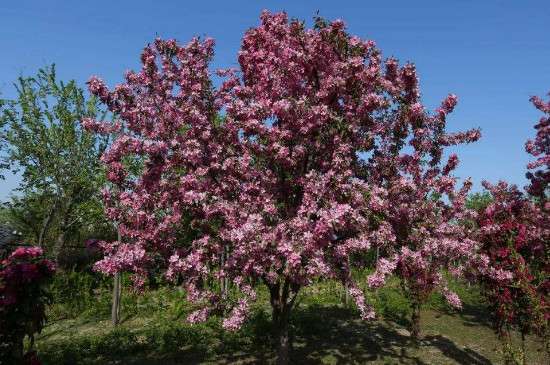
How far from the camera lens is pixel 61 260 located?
29.5 metres

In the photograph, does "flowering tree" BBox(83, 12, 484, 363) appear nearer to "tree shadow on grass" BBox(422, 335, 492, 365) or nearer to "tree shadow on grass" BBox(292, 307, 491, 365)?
"tree shadow on grass" BBox(292, 307, 491, 365)

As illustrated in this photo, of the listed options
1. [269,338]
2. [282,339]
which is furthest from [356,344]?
[282,339]

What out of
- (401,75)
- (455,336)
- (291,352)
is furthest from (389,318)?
(401,75)

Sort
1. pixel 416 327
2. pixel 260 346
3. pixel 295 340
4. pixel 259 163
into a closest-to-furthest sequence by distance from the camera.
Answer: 1. pixel 259 163
2. pixel 260 346
3. pixel 295 340
4. pixel 416 327

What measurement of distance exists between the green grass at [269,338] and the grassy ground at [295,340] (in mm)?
26

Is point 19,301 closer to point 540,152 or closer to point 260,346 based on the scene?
point 260,346

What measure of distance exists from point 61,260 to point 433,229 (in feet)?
86.1

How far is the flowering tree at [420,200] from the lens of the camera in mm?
9086

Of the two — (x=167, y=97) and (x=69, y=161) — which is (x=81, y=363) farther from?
(x=69, y=161)

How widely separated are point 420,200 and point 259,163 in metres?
3.71

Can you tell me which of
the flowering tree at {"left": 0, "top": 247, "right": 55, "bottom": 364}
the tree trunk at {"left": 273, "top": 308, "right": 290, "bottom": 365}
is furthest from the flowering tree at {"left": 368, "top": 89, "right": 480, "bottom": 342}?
the flowering tree at {"left": 0, "top": 247, "right": 55, "bottom": 364}

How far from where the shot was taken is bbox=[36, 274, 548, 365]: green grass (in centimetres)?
1230

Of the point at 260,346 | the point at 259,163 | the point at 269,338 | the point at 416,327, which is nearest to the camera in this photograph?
the point at 259,163

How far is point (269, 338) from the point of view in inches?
524
